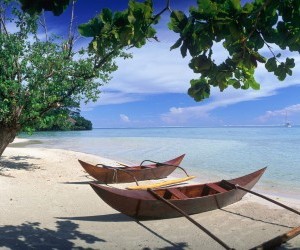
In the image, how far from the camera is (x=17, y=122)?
1155 centimetres

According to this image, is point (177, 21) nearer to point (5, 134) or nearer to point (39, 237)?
point (39, 237)

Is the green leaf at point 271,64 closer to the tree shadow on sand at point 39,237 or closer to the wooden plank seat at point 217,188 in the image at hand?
the tree shadow on sand at point 39,237

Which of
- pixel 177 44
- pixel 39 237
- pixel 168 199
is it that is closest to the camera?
pixel 177 44

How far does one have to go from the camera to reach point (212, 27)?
281 cm

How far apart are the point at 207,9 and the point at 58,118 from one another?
10831 mm

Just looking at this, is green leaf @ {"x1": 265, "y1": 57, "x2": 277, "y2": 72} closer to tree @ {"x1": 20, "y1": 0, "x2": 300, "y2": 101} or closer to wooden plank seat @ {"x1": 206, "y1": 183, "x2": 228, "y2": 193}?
tree @ {"x1": 20, "y1": 0, "x2": 300, "y2": 101}

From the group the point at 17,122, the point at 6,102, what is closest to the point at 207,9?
the point at 6,102

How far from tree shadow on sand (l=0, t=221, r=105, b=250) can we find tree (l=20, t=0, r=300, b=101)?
395 centimetres

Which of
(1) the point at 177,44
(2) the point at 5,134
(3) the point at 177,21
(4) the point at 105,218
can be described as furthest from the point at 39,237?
(2) the point at 5,134

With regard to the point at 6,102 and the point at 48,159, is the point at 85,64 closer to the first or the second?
the point at 6,102

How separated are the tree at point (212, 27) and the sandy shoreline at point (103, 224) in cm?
391

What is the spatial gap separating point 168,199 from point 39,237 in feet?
8.89

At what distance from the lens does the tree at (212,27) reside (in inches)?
103

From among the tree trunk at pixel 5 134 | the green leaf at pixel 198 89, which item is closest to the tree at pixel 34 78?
the tree trunk at pixel 5 134
